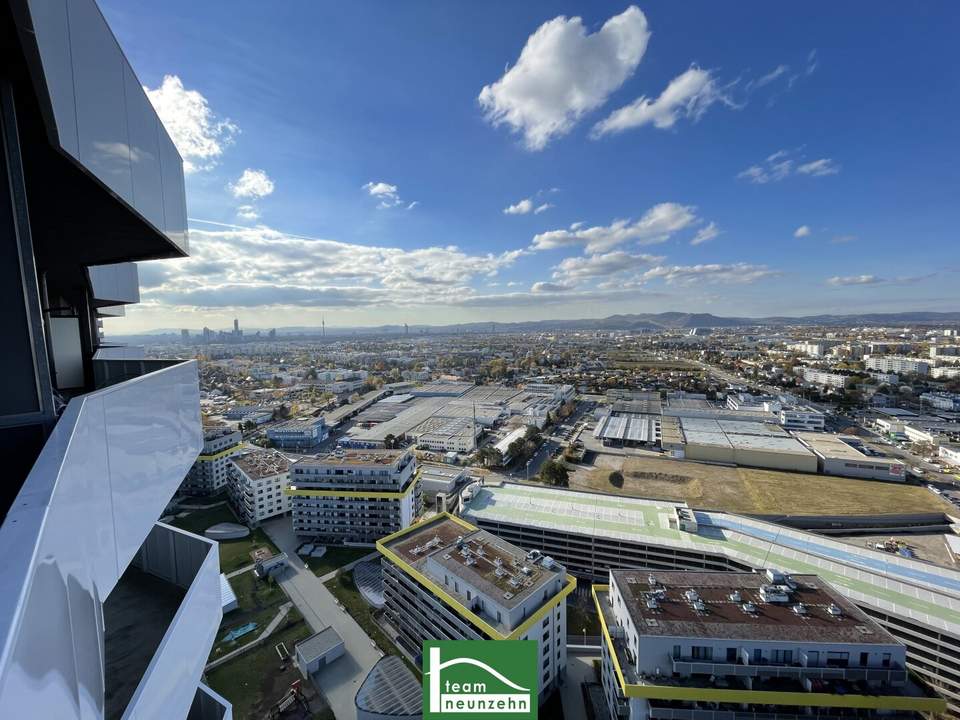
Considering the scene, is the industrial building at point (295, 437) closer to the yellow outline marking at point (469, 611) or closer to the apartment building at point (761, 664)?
the yellow outline marking at point (469, 611)

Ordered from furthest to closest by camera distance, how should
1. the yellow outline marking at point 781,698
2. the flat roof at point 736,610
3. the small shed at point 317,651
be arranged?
the small shed at point 317,651 < the flat roof at point 736,610 < the yellow outline marking at point 781,698

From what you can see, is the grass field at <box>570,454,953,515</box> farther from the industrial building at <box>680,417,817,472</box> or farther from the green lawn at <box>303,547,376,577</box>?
the green lawn at <box>303,547,376,577</box>

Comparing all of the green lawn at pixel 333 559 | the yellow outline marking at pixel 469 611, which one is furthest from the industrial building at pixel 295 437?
the yellow outline marking at pixel 469 611

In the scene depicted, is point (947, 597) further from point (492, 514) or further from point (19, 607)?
point (19, 607)

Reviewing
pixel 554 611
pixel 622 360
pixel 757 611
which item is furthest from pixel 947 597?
pixel 622 360

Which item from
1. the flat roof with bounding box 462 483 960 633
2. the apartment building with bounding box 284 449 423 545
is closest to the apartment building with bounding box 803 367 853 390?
the flat roof with bounding box 462 483 960 633
